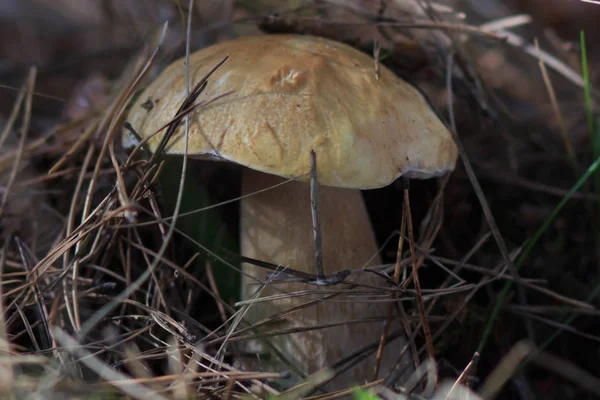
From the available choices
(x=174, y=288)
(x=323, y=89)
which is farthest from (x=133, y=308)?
(x=323, y=89)

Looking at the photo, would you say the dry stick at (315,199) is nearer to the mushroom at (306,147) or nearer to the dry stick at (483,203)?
the mushroom at (306,147)

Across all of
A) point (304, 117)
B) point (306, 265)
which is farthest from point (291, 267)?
point (304, 117)

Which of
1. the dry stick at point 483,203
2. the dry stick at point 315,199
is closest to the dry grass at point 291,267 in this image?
the dry stick at point 483,203

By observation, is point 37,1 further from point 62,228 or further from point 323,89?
point 323,89

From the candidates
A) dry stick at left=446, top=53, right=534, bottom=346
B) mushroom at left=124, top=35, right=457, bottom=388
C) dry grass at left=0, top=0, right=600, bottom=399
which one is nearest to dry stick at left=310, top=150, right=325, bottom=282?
mushroom at left=124, top=35, right=457, bottom=388

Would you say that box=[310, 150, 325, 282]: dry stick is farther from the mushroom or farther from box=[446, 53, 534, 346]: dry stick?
box=[446, 53, 534, 346]: dry stick

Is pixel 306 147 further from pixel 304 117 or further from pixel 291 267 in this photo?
pixel 291 267
